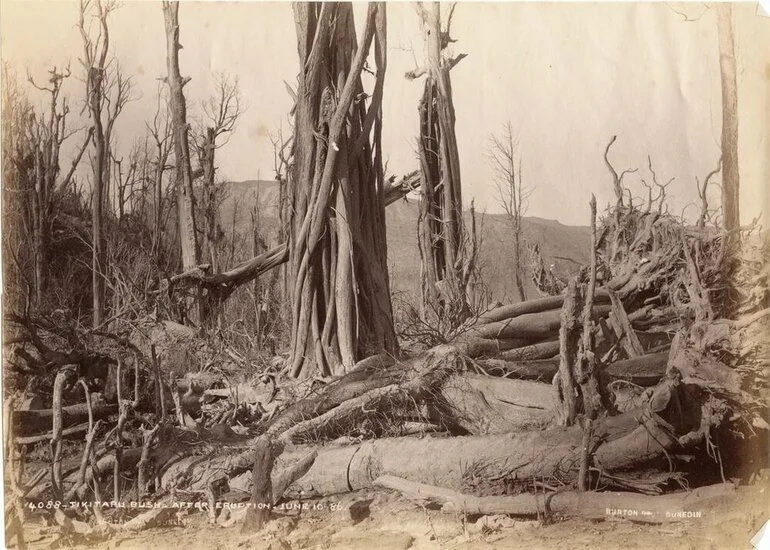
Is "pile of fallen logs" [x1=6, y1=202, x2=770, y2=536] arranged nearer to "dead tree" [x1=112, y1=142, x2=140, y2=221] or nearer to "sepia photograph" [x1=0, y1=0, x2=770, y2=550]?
"sepia photograph" [x1=0, y1=0, x2=770, y2=550]

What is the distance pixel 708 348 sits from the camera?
4.89 metres

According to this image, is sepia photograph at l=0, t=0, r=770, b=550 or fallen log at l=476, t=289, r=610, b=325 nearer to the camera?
sepia photograph at l=0, t=0, r=770, b=550

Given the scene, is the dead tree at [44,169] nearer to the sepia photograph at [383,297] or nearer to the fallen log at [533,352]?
the sepia photograph at [383,297]

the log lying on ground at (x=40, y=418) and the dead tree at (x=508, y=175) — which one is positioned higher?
the dead tree at (x=508, y=175)

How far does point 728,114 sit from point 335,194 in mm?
2686

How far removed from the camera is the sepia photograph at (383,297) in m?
4.75

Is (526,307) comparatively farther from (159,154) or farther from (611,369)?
(159,154)

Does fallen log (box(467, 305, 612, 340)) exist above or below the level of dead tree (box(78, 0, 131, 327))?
below

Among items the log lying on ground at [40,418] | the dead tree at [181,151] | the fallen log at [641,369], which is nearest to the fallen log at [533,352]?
the fallen log at [641,369]

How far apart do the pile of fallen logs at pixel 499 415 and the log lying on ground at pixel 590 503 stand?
1 cm

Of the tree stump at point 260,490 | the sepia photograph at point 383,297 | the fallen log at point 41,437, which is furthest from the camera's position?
the fallen log at point 41,437

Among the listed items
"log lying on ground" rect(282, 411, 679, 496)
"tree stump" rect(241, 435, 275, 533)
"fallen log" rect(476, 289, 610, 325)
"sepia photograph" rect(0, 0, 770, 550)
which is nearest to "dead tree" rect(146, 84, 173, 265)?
"sepia photograph" rect(0, 0, 770, 550)

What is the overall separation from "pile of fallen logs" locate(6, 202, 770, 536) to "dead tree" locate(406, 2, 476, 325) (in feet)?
3.05

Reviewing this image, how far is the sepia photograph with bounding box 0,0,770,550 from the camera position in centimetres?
475
